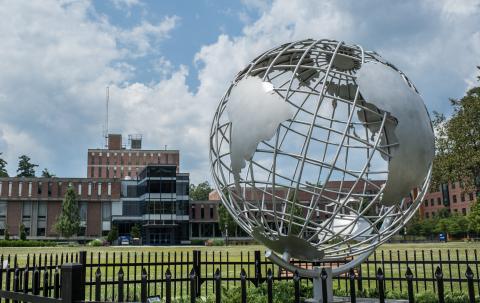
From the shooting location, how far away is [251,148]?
6480 millimetres

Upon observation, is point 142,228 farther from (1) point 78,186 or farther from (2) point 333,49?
(2) point 333,49

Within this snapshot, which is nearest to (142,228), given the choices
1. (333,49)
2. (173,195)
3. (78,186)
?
(173,195)

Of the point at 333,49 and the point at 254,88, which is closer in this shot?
the point at 254,88

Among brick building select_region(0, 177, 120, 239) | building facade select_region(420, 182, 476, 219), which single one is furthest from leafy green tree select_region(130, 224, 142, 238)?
building facade select_region(420, 182, 476, 219)

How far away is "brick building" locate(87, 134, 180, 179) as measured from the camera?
10488cm

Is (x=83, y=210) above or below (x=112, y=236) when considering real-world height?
above

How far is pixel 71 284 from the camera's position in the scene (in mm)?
4141

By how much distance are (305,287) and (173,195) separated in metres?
59.3

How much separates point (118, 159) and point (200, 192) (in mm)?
20283

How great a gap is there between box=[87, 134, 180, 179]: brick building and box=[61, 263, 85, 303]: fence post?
101 metres

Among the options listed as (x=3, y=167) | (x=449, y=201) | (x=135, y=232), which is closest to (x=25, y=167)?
(x=3, y=167)

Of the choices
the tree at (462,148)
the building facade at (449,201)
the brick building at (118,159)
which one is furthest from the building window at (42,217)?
the building facade at (449,201)

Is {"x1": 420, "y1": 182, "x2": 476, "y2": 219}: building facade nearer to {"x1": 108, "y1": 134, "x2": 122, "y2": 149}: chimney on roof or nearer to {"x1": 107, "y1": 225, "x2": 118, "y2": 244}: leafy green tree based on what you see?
{"x1": 107, "y1": 225, "x2": 118, "y2": 244}: leafy green tree

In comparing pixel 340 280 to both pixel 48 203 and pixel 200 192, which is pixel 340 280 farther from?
pixel 200 192
